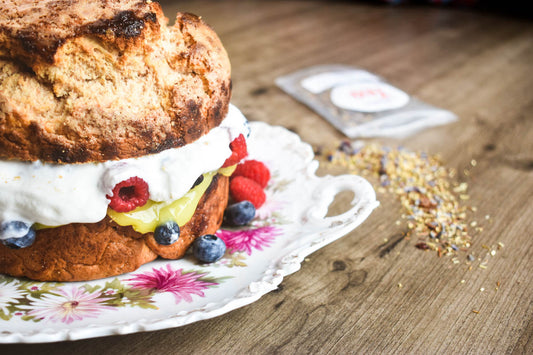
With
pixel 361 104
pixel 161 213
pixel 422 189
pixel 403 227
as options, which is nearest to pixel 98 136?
pixel 161 213

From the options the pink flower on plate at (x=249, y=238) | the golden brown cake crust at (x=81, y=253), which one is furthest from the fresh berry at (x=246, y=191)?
the golden brown cake crust at (x=81, y=253)

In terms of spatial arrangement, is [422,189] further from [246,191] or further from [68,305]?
[68,305]

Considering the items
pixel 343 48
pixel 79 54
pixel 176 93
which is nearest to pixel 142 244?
pixel 176 93

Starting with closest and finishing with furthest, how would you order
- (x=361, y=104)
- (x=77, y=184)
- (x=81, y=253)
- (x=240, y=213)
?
(x=77, y=184) → (x=81, y=253) → (x=240, y=213) → (x=361, y=104)

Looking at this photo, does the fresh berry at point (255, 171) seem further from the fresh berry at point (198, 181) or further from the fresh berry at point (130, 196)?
the fresh berry at point (130, 196)

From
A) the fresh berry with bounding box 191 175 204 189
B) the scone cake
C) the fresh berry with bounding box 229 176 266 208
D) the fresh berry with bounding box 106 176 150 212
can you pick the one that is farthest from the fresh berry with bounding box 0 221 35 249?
the fresh berry with bounding box 229 176 266 208

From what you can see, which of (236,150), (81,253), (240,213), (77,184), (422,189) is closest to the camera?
(77,184)
